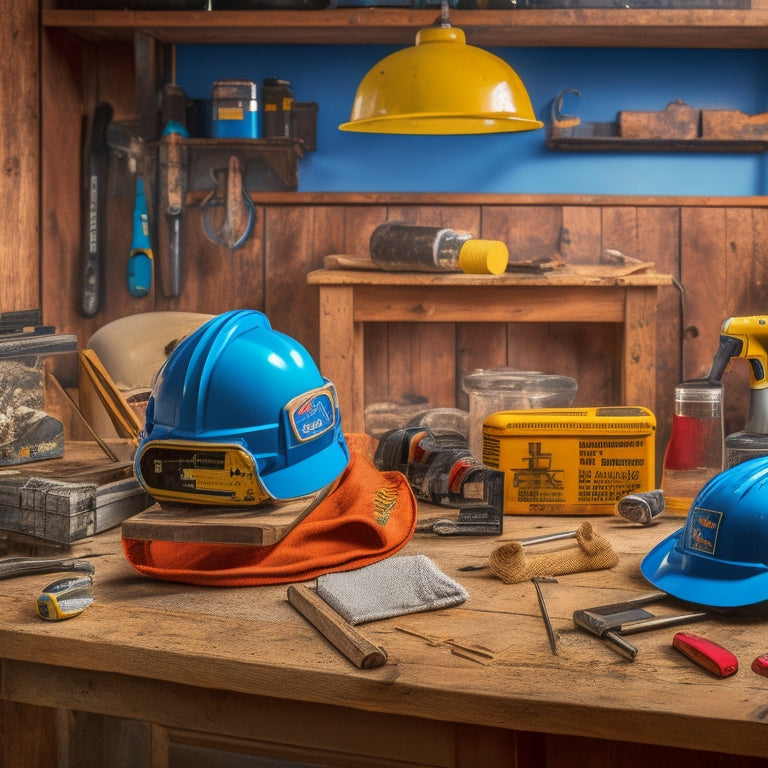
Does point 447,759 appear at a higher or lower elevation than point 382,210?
lower

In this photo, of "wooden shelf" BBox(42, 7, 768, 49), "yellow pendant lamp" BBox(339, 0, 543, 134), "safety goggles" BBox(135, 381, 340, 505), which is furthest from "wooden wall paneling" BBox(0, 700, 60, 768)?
"wooden shelf" BBox(42, 7, 768, 49)

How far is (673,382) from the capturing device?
393cm

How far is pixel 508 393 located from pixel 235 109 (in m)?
1.83

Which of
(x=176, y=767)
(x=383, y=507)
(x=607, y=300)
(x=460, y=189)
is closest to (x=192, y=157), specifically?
(x=460, y=189)

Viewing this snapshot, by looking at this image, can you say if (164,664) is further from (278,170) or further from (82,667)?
(278,170)

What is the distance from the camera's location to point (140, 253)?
12.8 ft

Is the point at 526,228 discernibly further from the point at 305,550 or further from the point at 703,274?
the point at 305,550

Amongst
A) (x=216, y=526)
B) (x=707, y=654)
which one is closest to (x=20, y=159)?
(x=216, y=526)

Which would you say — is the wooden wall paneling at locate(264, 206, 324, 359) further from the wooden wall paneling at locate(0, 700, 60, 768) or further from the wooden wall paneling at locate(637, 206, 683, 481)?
the wooden wall paneling at locate(0, 700, 60, 768)

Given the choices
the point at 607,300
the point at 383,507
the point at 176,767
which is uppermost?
the point at 607,300

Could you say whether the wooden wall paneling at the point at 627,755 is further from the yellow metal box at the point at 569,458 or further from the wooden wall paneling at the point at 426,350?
the wooden wall paneling at the point at 426,350

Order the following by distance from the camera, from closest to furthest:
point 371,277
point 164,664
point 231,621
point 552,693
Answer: point 552,693, point 164,664, point 231,621, point 371,277

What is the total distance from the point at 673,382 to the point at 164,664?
315 centimetres

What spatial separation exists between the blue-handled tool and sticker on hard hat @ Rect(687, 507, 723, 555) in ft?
9.67
